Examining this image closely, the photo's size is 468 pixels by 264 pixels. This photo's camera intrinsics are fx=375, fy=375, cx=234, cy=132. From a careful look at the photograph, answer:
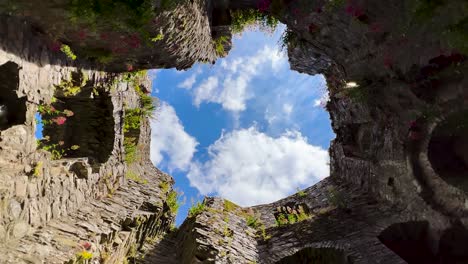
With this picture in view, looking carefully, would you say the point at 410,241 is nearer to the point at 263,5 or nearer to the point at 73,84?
the point at 263,5

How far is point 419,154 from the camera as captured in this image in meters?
8.36

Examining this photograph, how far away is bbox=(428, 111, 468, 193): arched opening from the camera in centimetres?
801

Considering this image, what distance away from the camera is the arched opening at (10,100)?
5.30 m

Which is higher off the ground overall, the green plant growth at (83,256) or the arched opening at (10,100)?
the arched opening at (10,100)

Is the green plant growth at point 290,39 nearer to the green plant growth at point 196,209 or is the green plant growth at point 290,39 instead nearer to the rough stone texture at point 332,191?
the rough stone texture at point 332,191

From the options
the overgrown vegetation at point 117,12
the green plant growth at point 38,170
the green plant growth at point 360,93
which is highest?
the green plant growth at point 360,93

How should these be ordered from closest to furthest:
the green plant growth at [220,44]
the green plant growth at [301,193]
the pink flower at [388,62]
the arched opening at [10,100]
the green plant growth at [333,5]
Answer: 1. the arched opening at [10,100]
2. the green plant growth at [333,5]
3. the pink flower at [388,62]
4. the green plant growth at [220,44]
5. the green plant growth at [301,193]

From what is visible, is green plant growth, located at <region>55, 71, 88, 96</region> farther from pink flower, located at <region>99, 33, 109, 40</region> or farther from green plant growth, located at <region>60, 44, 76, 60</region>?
pink flower, located at <region>99, 33, 109, 40</region>

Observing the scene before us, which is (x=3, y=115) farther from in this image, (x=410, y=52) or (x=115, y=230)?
(x=410, y=52)

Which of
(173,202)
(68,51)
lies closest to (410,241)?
(173,202)

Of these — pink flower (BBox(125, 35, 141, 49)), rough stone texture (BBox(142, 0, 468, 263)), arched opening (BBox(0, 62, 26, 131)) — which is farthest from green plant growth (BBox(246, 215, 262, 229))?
arched opening (BBox(0, 62, 26, 131))

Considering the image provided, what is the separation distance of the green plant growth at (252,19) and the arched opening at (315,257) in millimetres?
6811

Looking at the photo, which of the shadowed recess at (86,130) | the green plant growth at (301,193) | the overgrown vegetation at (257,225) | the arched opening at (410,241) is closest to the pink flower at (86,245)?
the shadowed recess at (86,130)

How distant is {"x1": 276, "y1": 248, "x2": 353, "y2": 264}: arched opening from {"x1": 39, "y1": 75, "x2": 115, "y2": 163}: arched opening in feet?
17.0
